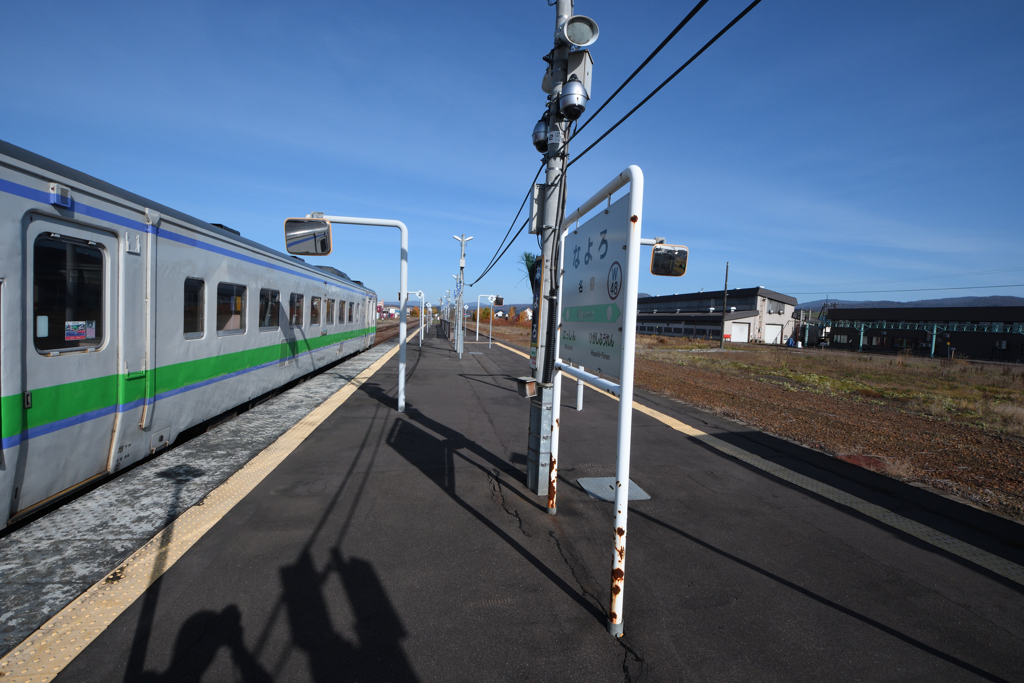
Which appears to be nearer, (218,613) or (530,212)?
(218,613)

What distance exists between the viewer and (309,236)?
682 centimetres

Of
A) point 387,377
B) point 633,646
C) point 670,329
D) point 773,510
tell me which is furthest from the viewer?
point 670,329

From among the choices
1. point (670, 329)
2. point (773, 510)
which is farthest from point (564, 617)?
point (670, 329)

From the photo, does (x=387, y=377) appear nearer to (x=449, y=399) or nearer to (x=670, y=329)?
(x=449, y=399)

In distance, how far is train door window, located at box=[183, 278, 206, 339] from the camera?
538 centimetres

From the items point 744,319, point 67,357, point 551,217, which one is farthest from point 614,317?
point 744,319

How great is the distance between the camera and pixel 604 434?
272 inches

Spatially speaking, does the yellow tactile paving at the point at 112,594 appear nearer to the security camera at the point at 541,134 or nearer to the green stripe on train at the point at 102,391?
the green stripe on train at the point at 102,391

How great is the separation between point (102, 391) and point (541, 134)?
442 centimetres

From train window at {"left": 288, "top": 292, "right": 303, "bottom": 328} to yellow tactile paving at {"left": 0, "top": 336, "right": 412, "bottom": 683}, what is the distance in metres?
5.05

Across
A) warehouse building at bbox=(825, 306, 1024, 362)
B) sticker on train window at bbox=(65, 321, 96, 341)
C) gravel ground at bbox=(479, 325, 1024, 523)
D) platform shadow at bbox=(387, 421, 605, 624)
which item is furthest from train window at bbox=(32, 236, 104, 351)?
warehouse building at bbox=(825, 306, 1024, 362)

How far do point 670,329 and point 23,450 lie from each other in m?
64.2

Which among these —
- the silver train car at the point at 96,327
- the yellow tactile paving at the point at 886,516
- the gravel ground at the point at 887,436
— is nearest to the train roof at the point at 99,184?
the silver train car at the point at 96,327

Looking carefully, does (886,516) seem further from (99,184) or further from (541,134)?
(99,184)
